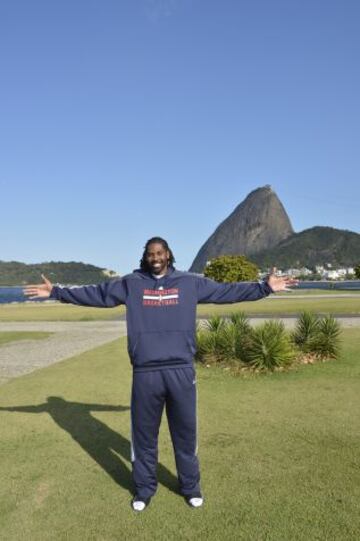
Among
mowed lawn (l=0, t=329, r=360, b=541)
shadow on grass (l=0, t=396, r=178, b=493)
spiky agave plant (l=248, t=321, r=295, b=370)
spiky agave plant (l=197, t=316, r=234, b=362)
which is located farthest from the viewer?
spiky agave plant (l=197, t=316, r=234, b=362)

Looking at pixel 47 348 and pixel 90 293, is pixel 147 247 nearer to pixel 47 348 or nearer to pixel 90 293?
pixel 90 293

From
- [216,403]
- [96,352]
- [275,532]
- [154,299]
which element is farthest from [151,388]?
[96,352]

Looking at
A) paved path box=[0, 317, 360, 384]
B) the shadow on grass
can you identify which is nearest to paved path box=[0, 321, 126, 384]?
paved path box=[0, 317, 360, 384]

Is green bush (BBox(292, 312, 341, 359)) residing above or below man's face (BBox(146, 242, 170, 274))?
below

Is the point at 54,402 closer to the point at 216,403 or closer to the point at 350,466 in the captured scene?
the point at 216,403

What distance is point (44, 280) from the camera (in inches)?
210

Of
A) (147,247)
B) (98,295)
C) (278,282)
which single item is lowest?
(98,295)

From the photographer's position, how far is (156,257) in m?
4.62

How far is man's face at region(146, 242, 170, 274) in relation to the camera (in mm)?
4633

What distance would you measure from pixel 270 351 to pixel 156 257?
6.61 metres

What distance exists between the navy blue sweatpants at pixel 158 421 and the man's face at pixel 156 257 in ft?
3.14

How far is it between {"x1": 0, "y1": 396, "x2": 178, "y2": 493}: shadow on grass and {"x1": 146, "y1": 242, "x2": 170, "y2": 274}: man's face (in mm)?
2236

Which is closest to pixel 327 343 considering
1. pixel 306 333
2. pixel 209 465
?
pixel 306 333

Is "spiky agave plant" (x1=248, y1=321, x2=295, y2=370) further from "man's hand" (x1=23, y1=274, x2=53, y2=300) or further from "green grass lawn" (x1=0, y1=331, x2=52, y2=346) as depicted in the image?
"green grass lawn" (x1=0, y1=331, x2=52, y2=346)
